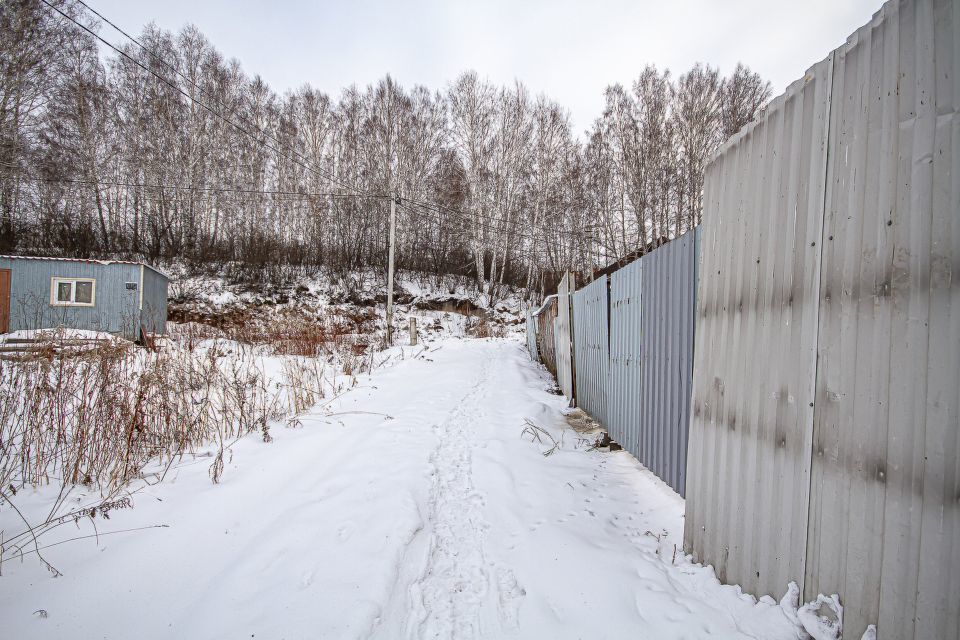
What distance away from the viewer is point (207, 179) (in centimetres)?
2244

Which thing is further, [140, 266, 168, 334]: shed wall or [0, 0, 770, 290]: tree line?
[0, 0, 770, 290]: tree line

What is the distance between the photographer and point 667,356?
9.87 feet

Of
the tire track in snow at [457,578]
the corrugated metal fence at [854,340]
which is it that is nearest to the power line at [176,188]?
the tire track in snow at [457,578]

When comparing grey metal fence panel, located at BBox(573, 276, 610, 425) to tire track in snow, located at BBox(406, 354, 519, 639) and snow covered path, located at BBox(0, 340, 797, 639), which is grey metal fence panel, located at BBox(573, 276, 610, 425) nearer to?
snow covered path, located at BBox(0, 340, 797, 639)

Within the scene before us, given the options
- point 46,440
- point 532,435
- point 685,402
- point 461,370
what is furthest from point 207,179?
point 685,402

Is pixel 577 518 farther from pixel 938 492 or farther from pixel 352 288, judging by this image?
pixel 352 288

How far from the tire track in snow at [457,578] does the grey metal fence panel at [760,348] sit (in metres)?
1.16

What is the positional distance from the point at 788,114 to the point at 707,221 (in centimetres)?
69

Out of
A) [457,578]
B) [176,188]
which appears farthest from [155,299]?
[457,578]

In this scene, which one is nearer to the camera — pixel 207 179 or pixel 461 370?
pixel 461 370

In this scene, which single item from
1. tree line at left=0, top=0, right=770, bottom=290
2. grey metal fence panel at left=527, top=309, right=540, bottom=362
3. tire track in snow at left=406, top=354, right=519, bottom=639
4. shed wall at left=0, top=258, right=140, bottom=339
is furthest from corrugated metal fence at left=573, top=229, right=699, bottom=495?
shed wall at left=0, top=258, right=140, bottom=339

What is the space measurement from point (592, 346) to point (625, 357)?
1.26 meters

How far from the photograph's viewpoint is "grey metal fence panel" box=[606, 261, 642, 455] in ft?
11.8

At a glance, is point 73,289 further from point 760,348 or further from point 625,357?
point 760,348
